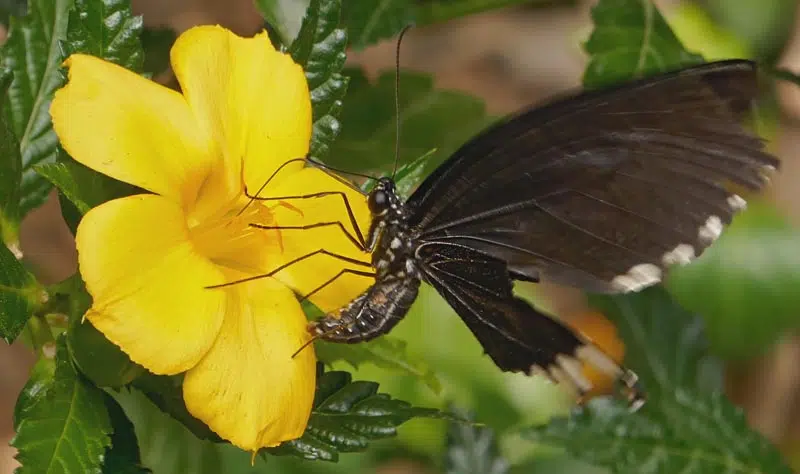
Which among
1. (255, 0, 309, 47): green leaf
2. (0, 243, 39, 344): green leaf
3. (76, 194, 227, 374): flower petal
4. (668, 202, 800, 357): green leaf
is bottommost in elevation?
(668, 202, 800, 357): green leaf

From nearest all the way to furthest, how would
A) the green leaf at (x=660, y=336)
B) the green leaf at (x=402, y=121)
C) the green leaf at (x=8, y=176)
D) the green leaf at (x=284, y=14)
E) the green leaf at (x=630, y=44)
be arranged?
1. the green leaf at (x=8, y=176)
2. the green leaf at (x=284, y=14)
3. the green leaf at (x=630, y=44)
4. the green leaf at (x=402, y=121)
5. the green leaf at (x=660, y=336)

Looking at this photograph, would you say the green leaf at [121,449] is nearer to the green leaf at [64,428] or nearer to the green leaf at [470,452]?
the green leaf at [64,428]

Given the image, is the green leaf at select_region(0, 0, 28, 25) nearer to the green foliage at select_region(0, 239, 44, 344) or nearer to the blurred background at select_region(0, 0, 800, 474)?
the blurred background at select_region(0, 0, 800, 474)

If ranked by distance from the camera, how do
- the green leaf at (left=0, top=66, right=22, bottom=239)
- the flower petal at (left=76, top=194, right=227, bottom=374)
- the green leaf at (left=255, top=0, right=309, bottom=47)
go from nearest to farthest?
the flower petal at (left=76, top=194, right=227, bottom=374), the green leaf at (left=0, top=66, right=22, bottom=239), the green leaf at (left=255, top=0, right=309, bottom=47)

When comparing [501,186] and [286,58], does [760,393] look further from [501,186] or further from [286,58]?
[286,58]

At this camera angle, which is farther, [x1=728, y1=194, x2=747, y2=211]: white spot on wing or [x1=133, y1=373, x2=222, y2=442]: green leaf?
[x1=728, y1=194, x2=747, y2=211]: white spot on wing

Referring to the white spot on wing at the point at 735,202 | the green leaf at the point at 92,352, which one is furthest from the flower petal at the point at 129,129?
the white spot on wing at the point at 735,202

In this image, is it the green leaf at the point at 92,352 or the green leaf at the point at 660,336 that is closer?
the green leaf at the point at 92,352

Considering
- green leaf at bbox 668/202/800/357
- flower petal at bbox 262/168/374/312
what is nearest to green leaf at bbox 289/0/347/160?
flower petal at bbox 262/168/374/312
